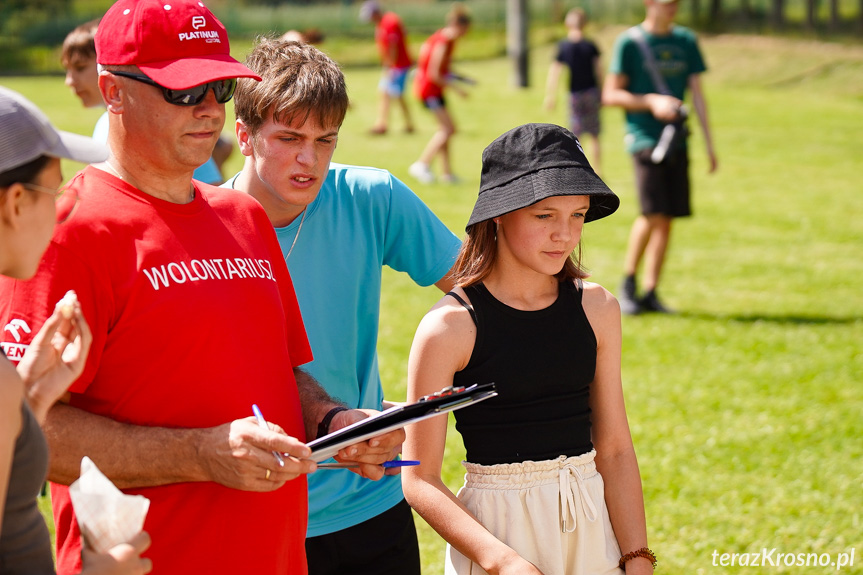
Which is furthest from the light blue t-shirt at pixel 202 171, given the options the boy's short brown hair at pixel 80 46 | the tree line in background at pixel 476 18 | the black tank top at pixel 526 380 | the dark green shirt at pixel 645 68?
the tree line in background at pixel 476 18

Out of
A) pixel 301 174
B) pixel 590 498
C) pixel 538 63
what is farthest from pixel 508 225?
pixel 538 63

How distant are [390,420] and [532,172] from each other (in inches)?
36.1

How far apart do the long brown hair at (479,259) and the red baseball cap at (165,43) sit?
0.84m

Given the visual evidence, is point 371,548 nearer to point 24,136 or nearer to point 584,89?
point 24,136

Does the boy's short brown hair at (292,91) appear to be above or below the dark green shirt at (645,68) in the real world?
above

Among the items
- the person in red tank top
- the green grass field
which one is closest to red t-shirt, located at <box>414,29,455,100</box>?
the person in red tank top

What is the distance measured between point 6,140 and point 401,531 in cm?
186

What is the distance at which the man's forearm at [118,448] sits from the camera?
1991 mm

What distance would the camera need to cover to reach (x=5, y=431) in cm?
152

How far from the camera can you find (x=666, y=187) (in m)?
7.72

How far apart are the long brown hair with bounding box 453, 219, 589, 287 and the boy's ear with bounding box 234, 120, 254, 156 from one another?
2.32 feet

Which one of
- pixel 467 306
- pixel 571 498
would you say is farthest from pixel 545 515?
pixel 467 306

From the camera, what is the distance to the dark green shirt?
7.86 m

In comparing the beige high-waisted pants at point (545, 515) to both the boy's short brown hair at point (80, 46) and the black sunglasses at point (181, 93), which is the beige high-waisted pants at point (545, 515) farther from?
the boy's short brown hair at point (80, 46)
